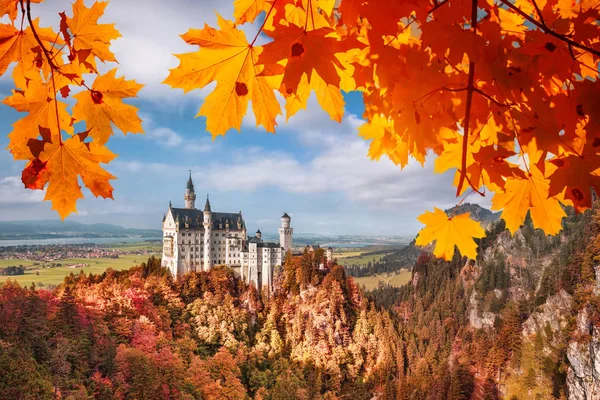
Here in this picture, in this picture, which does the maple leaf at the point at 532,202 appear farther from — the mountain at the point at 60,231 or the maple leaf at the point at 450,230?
the mountain at the point at 60,231

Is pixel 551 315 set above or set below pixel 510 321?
above

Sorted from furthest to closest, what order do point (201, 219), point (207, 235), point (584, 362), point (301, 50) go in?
point (201, 219) < point (207, 235) < point (584, 362) < point (301, 50)

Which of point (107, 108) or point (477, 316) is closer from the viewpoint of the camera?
point (107, 108)

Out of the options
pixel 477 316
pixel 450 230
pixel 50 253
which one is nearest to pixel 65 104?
pixel 450 230

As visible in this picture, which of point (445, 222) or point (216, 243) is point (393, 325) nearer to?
point (216, 243)

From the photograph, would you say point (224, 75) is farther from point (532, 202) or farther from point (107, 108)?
point (532, 202)

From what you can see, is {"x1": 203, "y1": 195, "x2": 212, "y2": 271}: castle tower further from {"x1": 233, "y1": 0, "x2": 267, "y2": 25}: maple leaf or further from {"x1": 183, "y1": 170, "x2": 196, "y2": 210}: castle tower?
{"x1": 233, "y1": 0, "x2": 267, "y2": 25}: maple leaf
